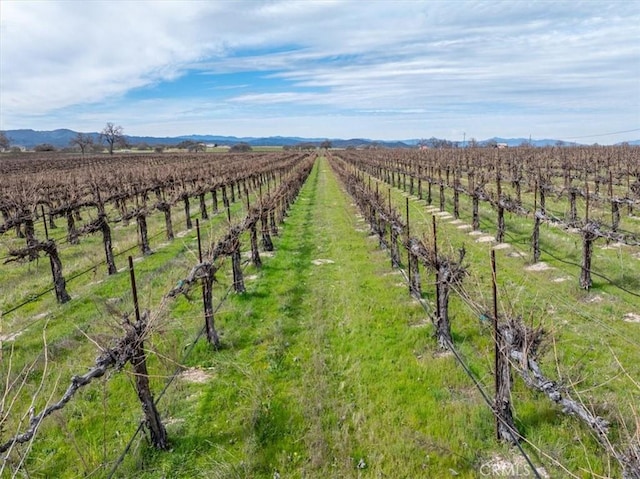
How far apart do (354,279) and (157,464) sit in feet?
26.2

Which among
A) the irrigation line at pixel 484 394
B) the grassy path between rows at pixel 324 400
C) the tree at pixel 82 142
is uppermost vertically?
the tree at pixel 82 142

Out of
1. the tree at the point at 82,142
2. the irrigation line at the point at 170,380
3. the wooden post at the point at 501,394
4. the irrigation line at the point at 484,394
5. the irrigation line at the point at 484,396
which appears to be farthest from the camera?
the tree at the point at 82,142

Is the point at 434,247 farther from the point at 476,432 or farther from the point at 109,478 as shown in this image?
the point at 109,478

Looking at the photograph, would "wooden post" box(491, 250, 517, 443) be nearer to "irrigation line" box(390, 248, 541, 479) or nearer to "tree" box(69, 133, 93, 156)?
"irrigation line" box(390, 248, 541, 479)

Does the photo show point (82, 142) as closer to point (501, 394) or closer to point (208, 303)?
point (208, 303)

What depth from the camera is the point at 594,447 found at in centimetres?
554

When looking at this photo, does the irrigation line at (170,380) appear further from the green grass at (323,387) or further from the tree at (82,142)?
the tree at (82,142)

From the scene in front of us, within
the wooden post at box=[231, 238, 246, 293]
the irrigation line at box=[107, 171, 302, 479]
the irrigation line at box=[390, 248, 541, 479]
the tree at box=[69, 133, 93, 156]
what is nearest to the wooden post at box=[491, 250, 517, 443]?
the irrigation line at box=[390, 248, 541, 479]

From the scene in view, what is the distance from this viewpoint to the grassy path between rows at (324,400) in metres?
5.75

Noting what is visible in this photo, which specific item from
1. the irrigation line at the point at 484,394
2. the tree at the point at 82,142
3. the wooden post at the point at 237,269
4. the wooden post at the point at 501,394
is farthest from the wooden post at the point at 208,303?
the tree at the point at 82,142

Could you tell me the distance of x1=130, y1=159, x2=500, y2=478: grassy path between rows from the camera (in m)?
5.75

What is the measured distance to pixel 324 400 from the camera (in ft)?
23.2

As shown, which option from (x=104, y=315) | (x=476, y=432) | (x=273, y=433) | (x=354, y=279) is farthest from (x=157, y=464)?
(x=354, y=279)

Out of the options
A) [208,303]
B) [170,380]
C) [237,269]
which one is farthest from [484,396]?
[237,269]
